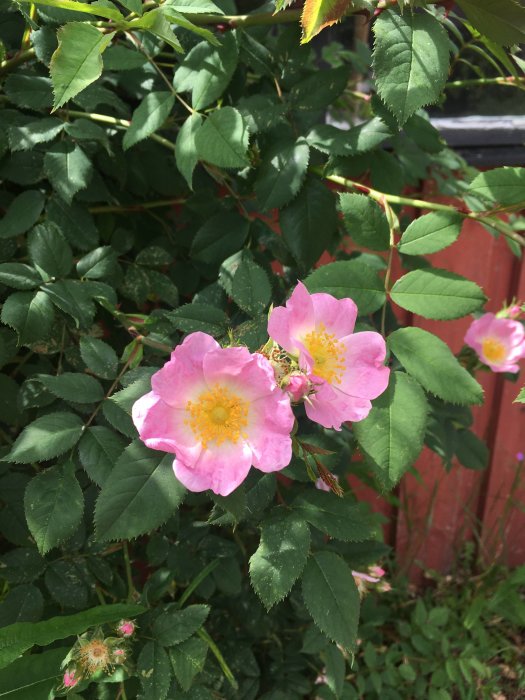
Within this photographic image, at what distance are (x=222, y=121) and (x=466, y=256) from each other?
1.13 meters

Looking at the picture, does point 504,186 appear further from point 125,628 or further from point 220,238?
point 125,628

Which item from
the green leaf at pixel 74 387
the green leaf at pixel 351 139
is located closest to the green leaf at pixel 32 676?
the green leaf at pixel 74 387

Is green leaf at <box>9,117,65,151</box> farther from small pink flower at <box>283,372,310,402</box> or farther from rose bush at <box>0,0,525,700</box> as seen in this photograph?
small pink flower at <box>283,372,310,402</box>

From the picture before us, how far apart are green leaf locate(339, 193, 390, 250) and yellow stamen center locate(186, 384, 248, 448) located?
12.0 inches

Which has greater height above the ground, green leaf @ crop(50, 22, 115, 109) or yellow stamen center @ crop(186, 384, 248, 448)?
green leaf @ crop(50, 22, 115, 109)

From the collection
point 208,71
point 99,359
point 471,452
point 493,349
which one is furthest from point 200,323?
point 471,452

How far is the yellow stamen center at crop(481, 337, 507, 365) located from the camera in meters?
1.36

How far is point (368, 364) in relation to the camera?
29.5 inches

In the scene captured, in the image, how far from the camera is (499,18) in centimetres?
73

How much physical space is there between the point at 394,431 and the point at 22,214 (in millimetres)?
667

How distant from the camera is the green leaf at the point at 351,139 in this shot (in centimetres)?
94

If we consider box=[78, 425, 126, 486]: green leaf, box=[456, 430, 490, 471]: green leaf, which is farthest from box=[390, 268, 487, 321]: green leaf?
box=[456, 430, 490, 471]: green leaf

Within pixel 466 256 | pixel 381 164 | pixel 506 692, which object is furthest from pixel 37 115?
pixel 506 692

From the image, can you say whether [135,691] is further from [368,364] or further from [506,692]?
[506,692]
